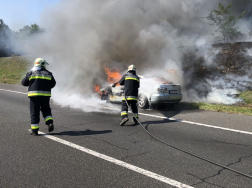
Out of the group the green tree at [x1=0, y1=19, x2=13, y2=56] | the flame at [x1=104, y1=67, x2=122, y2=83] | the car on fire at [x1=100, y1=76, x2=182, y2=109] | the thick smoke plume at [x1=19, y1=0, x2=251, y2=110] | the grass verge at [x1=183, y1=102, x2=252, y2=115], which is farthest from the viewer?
the green tree at [x1=0, y1=19, x2=13, y2=56]

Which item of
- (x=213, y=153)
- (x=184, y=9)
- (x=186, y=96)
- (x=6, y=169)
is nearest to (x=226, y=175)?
(x=213, y=153)

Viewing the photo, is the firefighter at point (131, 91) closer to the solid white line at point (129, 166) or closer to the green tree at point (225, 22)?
the solid white line at point (129, 166)

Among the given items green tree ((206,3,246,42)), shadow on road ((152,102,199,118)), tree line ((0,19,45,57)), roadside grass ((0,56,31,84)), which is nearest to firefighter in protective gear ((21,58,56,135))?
shadow on road ((152,102,199,118))

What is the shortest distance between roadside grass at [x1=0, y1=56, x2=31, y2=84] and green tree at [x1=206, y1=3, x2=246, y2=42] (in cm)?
1748

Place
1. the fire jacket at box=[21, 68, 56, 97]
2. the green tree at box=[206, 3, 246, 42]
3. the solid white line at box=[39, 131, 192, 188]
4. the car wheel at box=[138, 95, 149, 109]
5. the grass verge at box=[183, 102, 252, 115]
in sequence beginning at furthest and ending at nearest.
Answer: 1. the green tree at box=[206, 3, 246, 42]
2. the car wheel at box=[138, 95, 149, 109]
3. the grass verge at box=[183, 102, 252, 115]
4. the fire jacket at box=[21, 68, 56, 97]
5. the solid white line at box=[39, 131, 192, 188]

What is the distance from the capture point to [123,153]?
4.22 m

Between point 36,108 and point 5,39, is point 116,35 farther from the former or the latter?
point 5,39

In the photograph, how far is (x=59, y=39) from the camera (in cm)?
1395

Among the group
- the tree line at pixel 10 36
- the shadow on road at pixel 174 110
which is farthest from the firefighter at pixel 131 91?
the tree line at pixel 10 36

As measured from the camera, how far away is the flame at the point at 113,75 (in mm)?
11290

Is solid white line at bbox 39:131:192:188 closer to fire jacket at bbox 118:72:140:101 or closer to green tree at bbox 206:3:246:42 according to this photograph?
fire jacket at bbox 118:72:140:101

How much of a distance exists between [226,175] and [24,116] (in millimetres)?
5963

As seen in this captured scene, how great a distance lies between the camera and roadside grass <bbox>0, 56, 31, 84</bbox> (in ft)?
79.6

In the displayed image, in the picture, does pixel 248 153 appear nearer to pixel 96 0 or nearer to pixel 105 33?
pixel 105 33
